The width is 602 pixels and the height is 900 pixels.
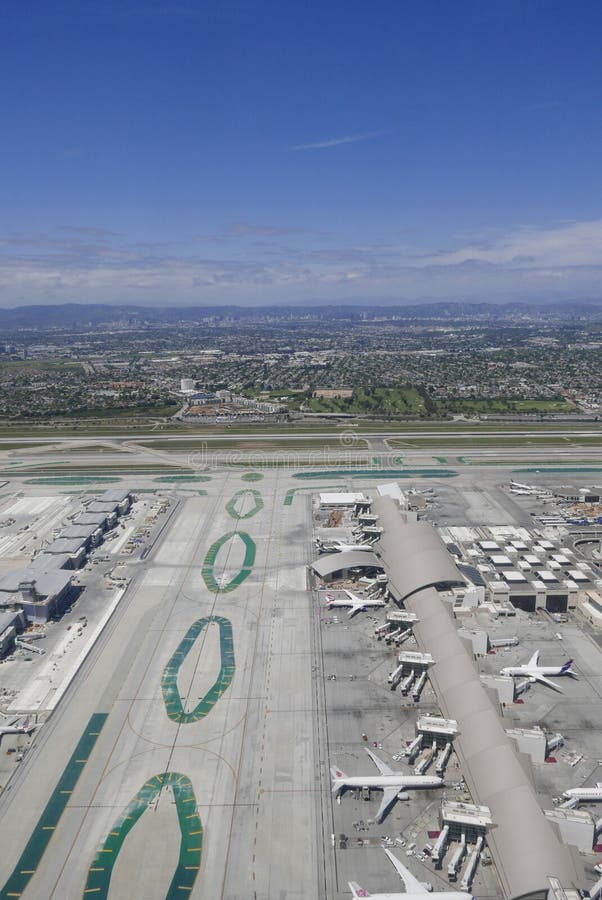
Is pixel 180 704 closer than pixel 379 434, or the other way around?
pixel 180 704

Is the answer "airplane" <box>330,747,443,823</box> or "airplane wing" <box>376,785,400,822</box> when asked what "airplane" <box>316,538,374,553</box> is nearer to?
"airplane" <box>330,747,443,823</box>

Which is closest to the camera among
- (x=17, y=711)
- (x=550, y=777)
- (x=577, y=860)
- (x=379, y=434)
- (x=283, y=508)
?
(x=577, y=860)

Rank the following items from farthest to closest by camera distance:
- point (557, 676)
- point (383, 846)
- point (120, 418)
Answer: point (120, 418), point (557, 676), point (383, 846)

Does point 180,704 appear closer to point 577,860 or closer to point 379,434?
point 577,860

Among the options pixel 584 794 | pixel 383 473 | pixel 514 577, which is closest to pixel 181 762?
pixel 584 794

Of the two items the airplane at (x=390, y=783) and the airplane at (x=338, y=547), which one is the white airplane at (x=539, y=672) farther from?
the airplane at (x=338, y=547)

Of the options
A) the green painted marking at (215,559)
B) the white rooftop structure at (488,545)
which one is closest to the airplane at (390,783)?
the green painted marking at (215,559)

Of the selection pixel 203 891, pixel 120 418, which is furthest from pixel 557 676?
pixel 120 418

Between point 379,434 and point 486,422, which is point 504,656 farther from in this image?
point 486,422
